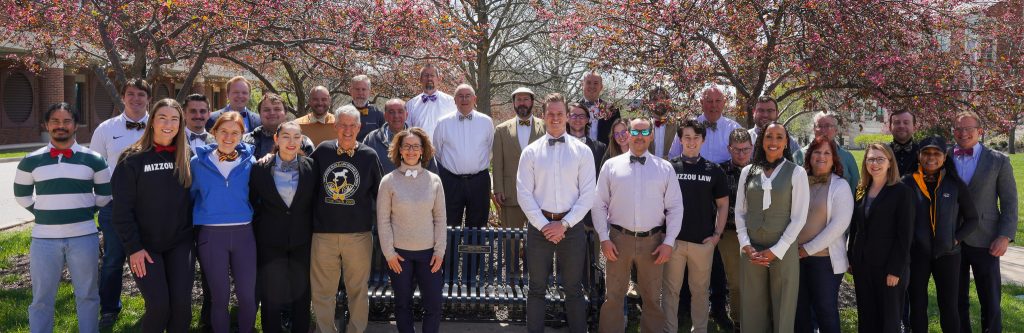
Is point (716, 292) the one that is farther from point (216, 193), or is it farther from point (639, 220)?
point (216, 193)

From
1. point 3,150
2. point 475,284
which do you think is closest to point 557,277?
point 475,284

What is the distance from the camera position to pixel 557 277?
6.05 m

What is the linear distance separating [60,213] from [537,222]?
3159mm

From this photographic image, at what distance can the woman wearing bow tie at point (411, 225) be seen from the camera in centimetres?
496

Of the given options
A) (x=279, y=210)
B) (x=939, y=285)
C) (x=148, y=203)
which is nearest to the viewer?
(x=148, y=203)

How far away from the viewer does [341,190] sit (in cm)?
496

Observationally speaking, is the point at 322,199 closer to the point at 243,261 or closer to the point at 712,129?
the point at 243,261

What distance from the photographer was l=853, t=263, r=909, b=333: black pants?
197 inches

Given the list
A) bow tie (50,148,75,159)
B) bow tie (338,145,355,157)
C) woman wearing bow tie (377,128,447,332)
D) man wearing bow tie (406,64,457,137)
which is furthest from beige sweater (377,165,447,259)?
man wearing bow tie (406,64,457,137)

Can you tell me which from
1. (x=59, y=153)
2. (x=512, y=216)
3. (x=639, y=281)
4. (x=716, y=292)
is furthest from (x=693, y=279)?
(x=59, y=153)

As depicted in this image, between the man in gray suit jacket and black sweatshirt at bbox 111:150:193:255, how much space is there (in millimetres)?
5573

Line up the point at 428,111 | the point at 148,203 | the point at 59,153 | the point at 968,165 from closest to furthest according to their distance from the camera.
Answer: the point at 148,203 < the point at 59,153 < the point at 968,165 < the point at 428,111

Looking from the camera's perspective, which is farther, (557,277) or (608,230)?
(557,277)

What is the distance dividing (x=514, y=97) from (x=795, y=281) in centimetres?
295
